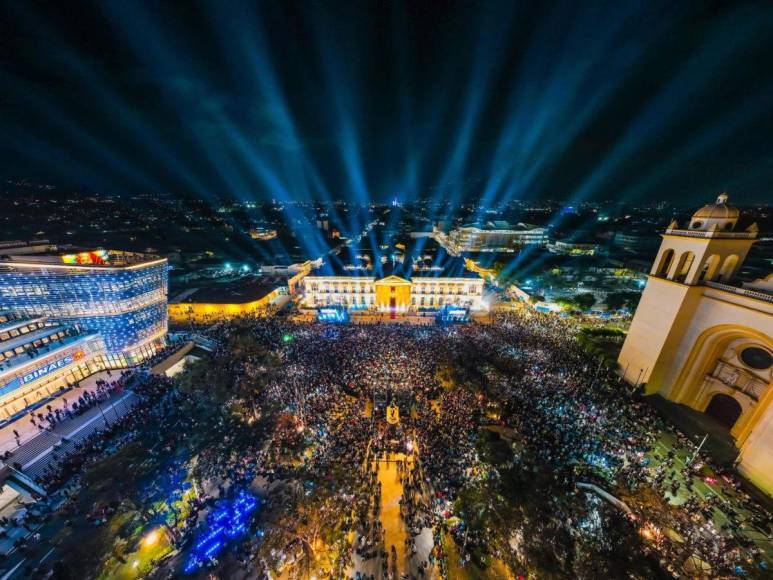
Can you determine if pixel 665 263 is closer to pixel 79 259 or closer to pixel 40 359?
pixel 40 359

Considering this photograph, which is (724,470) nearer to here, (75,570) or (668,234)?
(668,234)

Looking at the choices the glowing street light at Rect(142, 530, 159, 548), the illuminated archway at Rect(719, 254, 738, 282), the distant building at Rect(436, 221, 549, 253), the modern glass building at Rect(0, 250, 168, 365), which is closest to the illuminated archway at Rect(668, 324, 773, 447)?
the illuminated archway at Rect(719, 254, 738, 282)

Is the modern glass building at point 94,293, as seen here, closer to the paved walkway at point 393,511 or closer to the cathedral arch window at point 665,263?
the paved walkway at point 393,511

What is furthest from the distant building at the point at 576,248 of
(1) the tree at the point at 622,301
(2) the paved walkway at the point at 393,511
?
(2) the paved walkway at the point at 393,511

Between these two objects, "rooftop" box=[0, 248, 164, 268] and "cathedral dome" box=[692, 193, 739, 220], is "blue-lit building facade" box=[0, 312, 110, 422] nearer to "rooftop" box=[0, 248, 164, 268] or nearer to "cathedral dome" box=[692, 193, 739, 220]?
"rooftop" box=[0, 248, 164, 268]

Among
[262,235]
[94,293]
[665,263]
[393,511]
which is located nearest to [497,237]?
[665,263]
